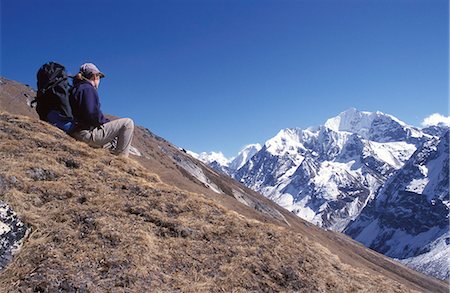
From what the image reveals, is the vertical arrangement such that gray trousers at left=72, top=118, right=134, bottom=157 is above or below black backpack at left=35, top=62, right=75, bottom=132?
below

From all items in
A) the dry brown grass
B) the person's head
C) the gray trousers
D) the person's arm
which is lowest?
the dry brown grass

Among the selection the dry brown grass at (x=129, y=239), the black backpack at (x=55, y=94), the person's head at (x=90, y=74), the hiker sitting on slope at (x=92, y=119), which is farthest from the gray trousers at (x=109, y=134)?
the person's head at (x=90, y=74)

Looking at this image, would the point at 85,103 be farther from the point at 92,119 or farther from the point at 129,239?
the point at 129,239

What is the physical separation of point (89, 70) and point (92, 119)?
1735mm

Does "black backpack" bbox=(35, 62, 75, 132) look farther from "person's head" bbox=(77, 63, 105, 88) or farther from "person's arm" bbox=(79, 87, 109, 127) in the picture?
"person's arm" bbox=(79, 87, 109, 127)

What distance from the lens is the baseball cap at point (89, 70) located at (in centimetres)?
1422

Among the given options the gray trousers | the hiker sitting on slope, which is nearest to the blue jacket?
the hiker sitting on slope

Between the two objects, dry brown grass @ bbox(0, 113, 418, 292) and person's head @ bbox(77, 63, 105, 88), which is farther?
person's head @ bbox(77, 63, 105, 88)

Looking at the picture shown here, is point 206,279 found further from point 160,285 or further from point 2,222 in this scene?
point 2,222

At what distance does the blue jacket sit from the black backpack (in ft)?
1.63

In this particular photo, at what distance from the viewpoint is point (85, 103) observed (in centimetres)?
1390

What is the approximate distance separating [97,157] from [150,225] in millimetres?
4685

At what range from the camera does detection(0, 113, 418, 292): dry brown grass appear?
9227 mm

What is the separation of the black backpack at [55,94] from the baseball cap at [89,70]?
695mm
